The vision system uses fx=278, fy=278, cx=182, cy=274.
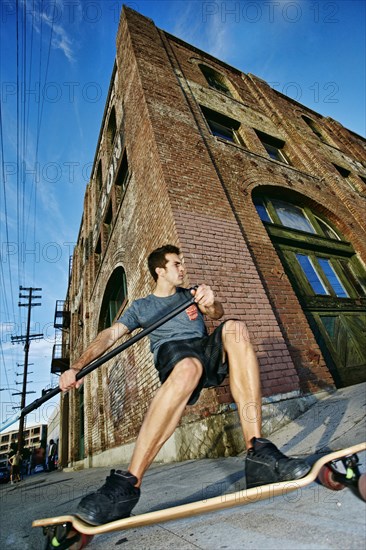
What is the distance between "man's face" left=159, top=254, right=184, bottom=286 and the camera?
2.22m

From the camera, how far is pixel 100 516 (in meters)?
1.16

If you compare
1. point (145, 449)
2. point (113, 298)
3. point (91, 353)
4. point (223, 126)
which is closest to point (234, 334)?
point (145, 449)

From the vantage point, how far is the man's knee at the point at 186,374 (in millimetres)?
1524

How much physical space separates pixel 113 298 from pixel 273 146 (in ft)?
24.1

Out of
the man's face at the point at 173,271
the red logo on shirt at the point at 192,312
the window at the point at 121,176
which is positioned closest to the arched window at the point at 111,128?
the window at the point at 121,176

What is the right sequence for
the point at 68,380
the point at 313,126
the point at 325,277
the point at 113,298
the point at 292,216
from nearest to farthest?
the point at 68,380 < the point at 325,277 < the point at 292,216 < the point at 113,298 < the point at 313,126

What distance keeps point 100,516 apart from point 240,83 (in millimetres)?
13357

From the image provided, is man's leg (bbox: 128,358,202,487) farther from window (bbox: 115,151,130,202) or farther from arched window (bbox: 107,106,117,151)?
arched window (bbox: 107,106,117,151)

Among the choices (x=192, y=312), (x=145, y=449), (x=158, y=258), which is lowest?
(x=145, y=449)

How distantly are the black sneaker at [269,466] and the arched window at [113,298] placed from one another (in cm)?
634

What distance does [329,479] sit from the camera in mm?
1184

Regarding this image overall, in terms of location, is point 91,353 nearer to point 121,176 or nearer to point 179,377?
point 179,377

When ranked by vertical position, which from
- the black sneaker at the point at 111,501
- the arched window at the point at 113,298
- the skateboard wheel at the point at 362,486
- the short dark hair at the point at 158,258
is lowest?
the skateboard wheel at the point at 362,486

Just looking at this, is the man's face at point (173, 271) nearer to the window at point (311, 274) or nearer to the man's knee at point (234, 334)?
the man's knee at point (234, 334)
